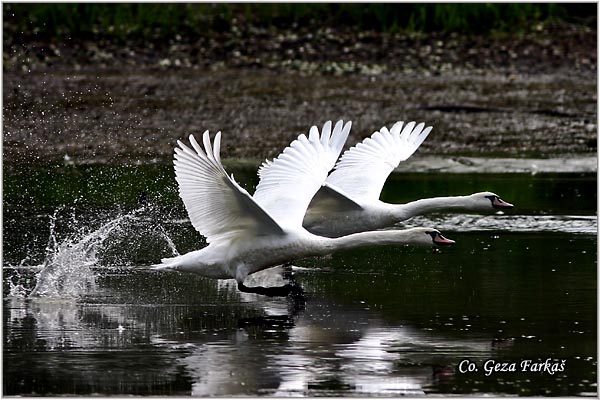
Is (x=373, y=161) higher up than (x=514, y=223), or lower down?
higher up

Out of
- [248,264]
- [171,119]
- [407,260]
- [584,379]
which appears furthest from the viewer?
[171,119]

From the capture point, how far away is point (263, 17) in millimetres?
23594

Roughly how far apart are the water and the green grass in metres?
10.5

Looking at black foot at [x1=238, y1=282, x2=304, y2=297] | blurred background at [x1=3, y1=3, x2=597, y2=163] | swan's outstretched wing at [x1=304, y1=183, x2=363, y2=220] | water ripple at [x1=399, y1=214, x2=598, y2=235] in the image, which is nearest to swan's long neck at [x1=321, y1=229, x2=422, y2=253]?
black foot at [x1=238, y1=282, x2=304, y2=297]

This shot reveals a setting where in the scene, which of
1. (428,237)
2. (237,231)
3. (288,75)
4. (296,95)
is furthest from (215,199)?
(288,75)

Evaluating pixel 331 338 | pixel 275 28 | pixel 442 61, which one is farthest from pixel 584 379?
pixel 275 28

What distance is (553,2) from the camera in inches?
923

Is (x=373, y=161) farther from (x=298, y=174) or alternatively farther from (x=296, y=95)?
(x=296, y=95)

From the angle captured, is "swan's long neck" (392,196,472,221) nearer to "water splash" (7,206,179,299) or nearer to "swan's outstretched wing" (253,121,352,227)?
"swan's outstretched wing" (253,121,352,227)

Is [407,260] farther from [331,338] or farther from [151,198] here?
[151,198]

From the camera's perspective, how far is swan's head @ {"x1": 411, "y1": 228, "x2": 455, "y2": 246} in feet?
28.2

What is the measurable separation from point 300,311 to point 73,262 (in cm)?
206

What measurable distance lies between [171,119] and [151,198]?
4676mm

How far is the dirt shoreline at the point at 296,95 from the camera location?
1638cm
